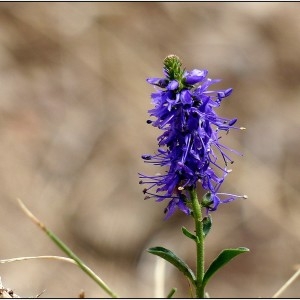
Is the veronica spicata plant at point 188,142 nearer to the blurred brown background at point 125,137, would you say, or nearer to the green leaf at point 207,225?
the green leaf at point 207,225

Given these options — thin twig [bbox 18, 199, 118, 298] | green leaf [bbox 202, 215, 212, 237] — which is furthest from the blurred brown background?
green leaf [bbox 202, 215, 212, 237]

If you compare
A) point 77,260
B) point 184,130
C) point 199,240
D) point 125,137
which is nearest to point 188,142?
point 184,130

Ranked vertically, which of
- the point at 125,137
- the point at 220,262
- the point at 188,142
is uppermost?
the point at 125,137

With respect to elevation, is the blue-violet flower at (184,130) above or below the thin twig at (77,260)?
above

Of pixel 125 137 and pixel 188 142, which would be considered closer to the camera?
pixel 188 142

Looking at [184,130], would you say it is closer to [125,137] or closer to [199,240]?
[199,240]

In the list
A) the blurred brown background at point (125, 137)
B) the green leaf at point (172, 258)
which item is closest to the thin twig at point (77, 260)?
the green leaf at point (172, 258)

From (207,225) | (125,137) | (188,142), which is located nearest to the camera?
(188,142)

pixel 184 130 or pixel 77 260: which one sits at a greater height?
pixel 184 130

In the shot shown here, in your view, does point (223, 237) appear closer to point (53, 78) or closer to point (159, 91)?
point (53, 78)
